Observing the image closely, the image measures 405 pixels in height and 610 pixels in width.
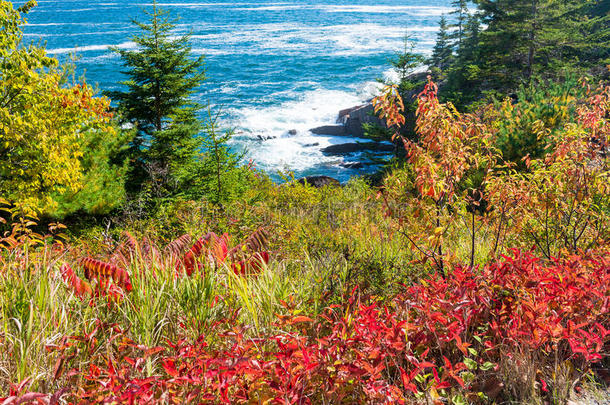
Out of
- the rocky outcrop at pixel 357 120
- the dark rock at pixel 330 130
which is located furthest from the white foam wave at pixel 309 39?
the dark rock at pixel 330 130

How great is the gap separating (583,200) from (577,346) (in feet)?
8.62

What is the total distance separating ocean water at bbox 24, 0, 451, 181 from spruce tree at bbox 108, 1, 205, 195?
1.74 meters

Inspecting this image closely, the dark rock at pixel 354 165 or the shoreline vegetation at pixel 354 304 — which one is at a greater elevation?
the shoreline vegetation at pixel 354 304

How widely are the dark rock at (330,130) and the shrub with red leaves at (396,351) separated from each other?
2723 centimetres

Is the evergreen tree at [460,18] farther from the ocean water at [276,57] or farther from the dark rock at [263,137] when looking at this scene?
the dark rock at [263,137]

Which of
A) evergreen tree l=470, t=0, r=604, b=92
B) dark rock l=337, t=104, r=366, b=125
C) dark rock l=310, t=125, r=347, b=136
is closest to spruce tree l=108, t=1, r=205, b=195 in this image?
dark rock l=310, t=125, r=347, b=136

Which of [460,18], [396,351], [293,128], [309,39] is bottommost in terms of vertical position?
[293,128]

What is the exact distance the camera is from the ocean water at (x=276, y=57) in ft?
93.2

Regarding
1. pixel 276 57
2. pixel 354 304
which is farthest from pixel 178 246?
pixel 276 57

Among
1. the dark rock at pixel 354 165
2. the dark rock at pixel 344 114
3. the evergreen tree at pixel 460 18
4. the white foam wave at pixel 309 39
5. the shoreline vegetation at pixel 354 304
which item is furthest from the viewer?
the white foam wave at pixel 309 39

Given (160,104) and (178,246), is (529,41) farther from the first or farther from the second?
(178,246)

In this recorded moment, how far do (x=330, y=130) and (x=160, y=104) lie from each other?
18.2 meters

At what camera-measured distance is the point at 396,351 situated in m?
2.67

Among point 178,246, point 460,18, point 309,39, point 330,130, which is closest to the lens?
point 178,246
